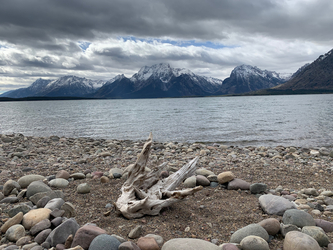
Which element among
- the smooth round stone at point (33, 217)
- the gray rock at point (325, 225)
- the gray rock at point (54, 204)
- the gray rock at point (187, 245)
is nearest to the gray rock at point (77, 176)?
the gray rock at point (54, 204)

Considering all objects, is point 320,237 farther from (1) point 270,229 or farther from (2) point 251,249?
(2) point 251,249

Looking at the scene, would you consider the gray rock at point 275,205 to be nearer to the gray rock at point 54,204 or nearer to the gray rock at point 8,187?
the gray rock at point 54,204

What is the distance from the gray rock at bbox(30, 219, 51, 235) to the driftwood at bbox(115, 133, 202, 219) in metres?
1.36

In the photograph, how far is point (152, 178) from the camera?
5.88m

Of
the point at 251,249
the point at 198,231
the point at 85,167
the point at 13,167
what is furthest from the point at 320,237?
the point at 13,167

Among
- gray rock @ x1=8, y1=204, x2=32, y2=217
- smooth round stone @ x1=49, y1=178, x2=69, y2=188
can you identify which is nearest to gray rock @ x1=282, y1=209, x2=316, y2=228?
gray rock @ x1=8, y1=204, x2=32, y2=217

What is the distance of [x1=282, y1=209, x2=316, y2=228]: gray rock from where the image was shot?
458 cm

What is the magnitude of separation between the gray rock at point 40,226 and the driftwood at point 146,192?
136 centimetres

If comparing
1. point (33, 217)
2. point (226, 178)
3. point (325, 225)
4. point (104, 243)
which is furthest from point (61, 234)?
point (325, 225)

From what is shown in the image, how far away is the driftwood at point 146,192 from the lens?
194 inches

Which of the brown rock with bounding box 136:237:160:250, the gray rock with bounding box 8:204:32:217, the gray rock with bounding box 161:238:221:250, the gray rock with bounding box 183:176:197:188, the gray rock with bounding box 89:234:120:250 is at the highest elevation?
the gray rock with bounding box 89:234:120:250

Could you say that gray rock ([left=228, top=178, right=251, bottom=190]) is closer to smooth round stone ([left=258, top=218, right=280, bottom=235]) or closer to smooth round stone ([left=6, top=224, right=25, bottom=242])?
smooth round stone ([left=258, top=218, right=280, bottom=235])

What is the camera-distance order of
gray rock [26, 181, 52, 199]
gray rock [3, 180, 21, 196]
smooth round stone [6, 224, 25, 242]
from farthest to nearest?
gray rock [3, 180, 21, 196]
gray rock [26, 181, 52, 199]
smooth round stone [6, 224, 25, 242]

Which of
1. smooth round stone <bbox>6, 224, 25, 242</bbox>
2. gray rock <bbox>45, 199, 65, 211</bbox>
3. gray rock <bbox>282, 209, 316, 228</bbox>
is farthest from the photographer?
gray rock <bbox>45, 199, 65, 211</bbox>
